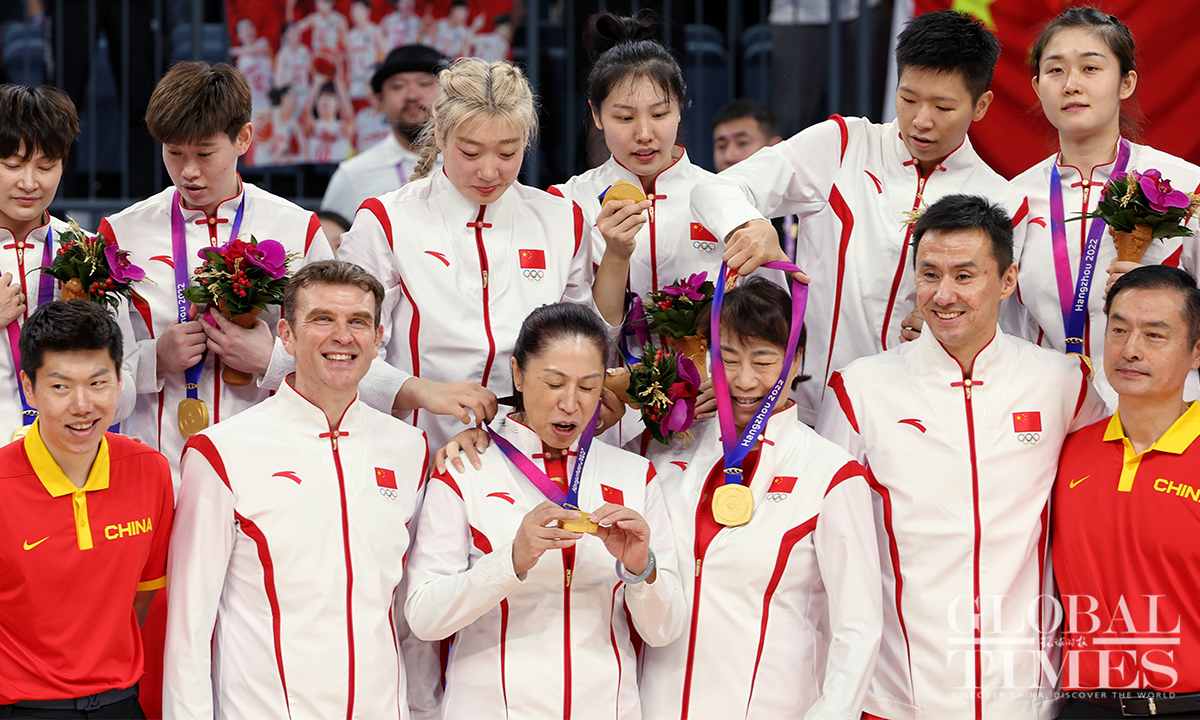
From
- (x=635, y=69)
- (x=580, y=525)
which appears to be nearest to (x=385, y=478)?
(x=580, y=525)

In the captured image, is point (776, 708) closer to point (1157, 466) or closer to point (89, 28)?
point (1157, 466)

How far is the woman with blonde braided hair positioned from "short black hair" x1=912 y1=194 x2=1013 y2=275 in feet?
3.78

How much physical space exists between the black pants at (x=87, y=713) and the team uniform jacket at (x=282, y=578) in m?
0.10

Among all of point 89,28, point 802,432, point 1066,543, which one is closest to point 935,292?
point 802,432

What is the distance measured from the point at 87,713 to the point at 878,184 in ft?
10.1

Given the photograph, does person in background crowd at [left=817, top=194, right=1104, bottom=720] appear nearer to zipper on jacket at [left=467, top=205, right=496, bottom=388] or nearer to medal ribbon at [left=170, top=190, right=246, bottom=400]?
zipper on jacket at [left=467, top=205, right=496, bottom=388]

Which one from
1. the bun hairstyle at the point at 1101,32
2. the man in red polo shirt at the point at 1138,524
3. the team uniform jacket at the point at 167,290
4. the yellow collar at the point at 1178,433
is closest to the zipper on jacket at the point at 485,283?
the team uniform jacket at the point at 167,290

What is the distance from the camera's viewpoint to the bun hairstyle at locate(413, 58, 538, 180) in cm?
409

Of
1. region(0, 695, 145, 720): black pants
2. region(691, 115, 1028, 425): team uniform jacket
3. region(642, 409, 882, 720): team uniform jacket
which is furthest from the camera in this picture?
region(691, 115, 1028, 425): team uniform jacket

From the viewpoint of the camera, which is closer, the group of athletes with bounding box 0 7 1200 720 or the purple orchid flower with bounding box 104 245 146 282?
the group of athletes with bounding box 0 7 1200 720

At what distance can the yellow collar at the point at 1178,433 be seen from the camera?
3.69 m

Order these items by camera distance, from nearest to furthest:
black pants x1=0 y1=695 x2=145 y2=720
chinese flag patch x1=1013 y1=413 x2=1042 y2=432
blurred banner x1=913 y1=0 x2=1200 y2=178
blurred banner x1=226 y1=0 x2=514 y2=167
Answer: black pants x1=0 y1=695 x2=145 y2=720, chinese flag patch x1=1013 y1=413 x2=1042 y2=432, blurred banner x1=913 y1=0 x2=1200 y2=178, blurred banner x1=226 y1=0 x2=514 y2=167

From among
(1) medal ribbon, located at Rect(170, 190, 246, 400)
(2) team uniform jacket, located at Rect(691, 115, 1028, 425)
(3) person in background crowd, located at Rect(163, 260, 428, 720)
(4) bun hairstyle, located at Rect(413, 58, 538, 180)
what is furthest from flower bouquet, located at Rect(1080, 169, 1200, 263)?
(1) medal ribbon, located at Rect(170, 190, 246, 400)

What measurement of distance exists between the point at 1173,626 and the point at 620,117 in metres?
2.37
